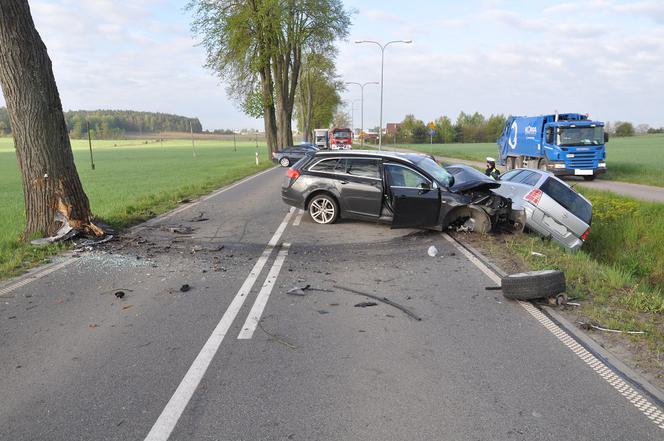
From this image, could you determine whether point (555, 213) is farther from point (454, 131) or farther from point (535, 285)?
point (454, 131)

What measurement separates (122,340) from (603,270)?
6.23 meters

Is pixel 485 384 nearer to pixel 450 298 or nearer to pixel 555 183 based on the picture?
pixel 450 298

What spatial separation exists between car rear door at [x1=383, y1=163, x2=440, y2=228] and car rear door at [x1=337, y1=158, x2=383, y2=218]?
0.47 m

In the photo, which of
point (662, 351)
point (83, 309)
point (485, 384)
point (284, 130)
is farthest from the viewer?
point (284, 130)

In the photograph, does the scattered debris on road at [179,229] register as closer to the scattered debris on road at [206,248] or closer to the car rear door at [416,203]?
the scattered debris on road at [206,248]

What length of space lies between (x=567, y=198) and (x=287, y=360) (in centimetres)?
774

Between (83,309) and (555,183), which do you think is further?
(555,183)

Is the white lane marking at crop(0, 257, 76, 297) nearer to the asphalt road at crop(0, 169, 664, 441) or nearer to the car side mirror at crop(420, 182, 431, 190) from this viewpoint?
the asphalt road at crop(0, 169, 664, 441)

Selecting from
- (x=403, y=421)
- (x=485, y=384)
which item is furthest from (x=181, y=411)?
(x=485, y=384)

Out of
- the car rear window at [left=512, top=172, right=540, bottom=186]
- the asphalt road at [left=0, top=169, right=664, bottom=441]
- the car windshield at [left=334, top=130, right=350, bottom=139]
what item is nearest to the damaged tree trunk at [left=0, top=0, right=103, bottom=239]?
the asphalt road at [left=0, top=169, right=664, bottom=441]

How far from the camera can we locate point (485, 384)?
11.9 feet

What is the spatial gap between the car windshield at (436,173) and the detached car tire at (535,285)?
12.7ft

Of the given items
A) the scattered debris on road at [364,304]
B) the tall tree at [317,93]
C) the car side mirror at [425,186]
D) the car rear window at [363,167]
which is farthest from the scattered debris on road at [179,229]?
the tall tree at [317,93]

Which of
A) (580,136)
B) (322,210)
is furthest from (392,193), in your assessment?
(580,136)
